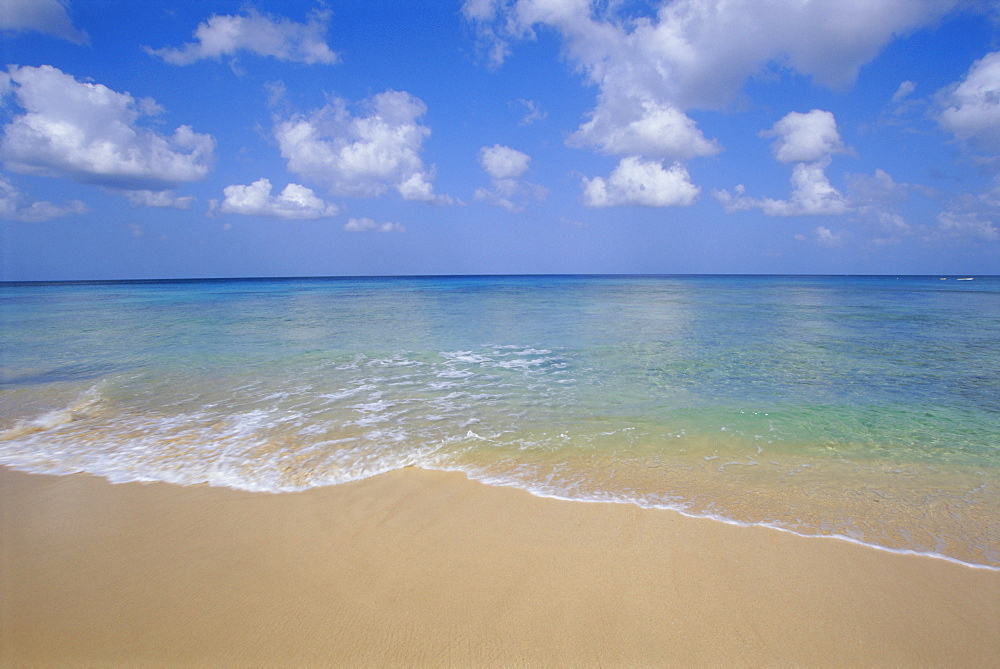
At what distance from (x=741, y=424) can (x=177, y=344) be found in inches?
585

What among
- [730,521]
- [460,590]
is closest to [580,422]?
[730,521]

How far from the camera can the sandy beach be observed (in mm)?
2650

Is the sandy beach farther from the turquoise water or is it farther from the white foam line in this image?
the turquoise water

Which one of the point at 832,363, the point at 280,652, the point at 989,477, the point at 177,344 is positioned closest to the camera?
the point at 280,652

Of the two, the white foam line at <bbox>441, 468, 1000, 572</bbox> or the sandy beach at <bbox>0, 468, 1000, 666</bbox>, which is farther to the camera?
the white foam line at <bbox>441, 468, 1000, 572</bbox>

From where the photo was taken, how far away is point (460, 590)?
3102 mm

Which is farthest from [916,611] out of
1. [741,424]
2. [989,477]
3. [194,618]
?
[194,618]

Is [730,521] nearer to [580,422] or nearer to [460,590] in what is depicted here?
[460,590]

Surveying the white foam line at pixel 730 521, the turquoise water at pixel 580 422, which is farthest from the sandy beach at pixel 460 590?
the turquoise water at pixel 580 422

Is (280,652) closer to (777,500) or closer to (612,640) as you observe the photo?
(612,640)

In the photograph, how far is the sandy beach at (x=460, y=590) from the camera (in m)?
2.65

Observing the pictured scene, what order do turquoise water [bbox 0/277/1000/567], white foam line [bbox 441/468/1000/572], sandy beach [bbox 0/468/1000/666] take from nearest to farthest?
sandy beach [bbox 0/468/1000/666] → white foam line [bbox 441/468/1000/572] → turquoise water [bbox 0/277/1000/567]

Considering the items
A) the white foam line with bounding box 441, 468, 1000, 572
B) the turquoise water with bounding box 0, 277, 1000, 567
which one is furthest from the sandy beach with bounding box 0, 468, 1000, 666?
the turquoise water with bounding box 0, 277, 1000, 567

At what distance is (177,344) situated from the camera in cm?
1362
